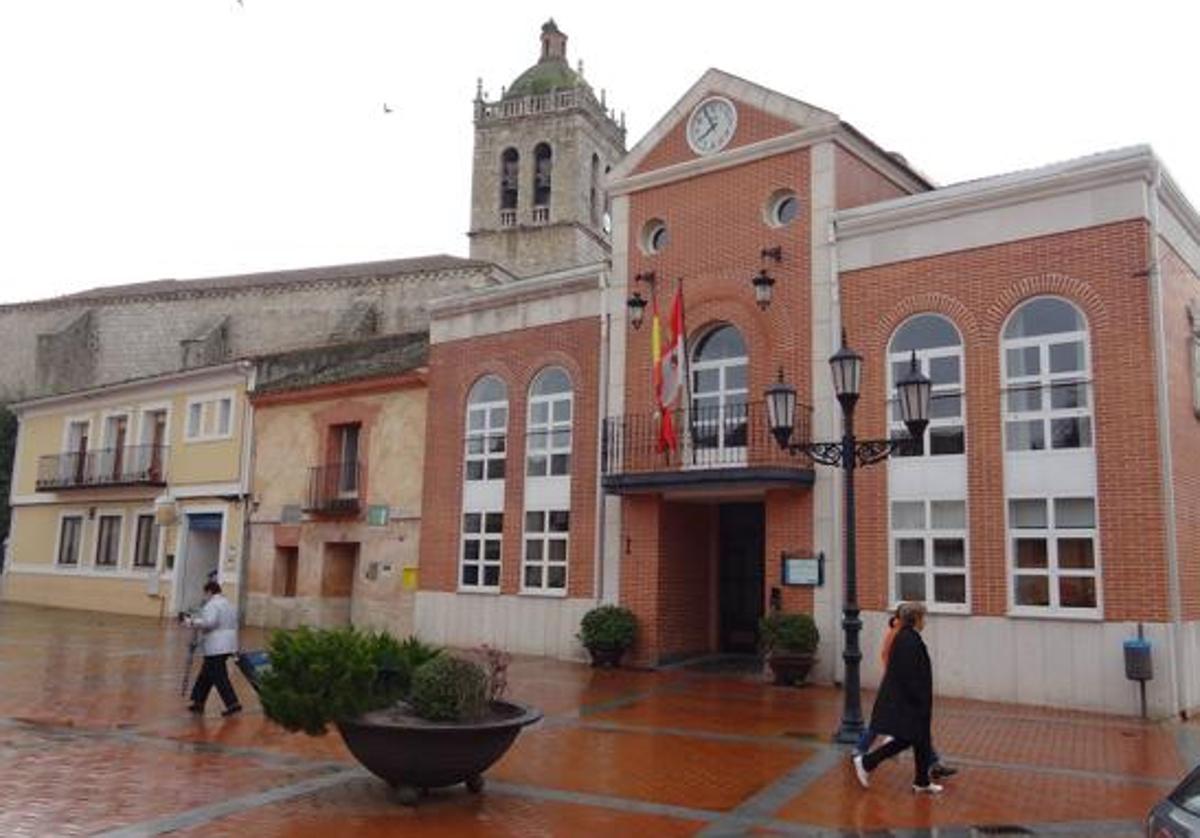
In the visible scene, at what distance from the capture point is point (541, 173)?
56.4 meters

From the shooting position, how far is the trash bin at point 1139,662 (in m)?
12.5

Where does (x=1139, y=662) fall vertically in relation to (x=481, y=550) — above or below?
below

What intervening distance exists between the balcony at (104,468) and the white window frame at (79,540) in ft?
3.01

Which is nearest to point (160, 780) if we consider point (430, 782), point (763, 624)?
point (430, 782)

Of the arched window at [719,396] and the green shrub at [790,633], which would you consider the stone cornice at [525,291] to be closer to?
the arched window at [719,396]

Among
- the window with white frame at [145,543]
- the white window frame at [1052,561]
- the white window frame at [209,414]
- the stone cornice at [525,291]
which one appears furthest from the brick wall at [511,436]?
the window with white frame at [145,543]

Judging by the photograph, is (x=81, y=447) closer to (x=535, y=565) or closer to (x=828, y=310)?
(x=535, y=565)

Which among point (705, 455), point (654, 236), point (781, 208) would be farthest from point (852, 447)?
point (654, 236)

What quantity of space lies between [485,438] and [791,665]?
26.8 feet

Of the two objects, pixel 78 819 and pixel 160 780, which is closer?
pixel 78 819

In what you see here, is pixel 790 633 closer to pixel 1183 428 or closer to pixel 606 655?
pixel 606 655

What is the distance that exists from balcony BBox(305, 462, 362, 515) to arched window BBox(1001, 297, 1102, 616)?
1425 centimetres

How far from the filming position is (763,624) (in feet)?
51.1

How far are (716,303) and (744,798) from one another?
34.2 feet
